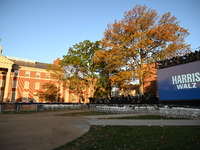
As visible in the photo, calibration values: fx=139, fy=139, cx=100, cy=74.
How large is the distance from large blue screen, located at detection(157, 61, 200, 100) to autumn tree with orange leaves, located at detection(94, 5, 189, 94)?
2082 mm

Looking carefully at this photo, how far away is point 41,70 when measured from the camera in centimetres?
3766

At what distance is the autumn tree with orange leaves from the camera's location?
17.0 meters

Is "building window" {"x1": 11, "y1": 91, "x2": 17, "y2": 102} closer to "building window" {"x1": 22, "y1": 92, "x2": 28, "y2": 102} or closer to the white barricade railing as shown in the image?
"building window" {"x1": 22, "y1": 92, "x2": 28, "y2": 102}

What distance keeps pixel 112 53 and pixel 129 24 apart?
4.48 m

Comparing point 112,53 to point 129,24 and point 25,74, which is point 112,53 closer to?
point 129,24

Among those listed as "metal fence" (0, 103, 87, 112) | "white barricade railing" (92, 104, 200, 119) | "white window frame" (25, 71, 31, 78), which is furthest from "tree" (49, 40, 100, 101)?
"white window frame" (25, 71, 31, 78)

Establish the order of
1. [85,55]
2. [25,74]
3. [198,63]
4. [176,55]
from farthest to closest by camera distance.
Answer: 1. [25,74]
2. [85,55]
3. [176,55]
4. [198,63]

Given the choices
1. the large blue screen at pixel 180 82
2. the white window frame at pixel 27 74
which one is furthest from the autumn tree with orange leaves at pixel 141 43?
the white window frame at pixel 27 74

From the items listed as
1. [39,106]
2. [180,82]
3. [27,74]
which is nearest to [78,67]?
[39,106]

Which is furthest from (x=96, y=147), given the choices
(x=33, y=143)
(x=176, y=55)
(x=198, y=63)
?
(x=176, y=55)

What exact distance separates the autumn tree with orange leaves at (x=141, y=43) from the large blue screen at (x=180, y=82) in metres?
2.08

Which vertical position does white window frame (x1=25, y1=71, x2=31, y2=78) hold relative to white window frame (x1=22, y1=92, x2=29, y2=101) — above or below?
above

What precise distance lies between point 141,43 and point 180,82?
6.38m

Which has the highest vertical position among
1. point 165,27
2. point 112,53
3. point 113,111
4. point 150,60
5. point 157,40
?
point 165,27
